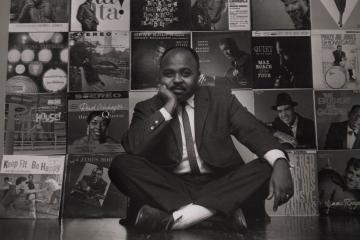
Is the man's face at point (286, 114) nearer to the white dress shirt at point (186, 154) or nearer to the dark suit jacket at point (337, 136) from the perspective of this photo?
the dark suit jacket at point (337, 136)

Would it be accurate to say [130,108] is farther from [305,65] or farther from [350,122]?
[350,122]

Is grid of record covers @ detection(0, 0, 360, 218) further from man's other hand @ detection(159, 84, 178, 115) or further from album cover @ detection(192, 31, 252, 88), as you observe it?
man's other hand @ detection(159, 84, 178, 115)

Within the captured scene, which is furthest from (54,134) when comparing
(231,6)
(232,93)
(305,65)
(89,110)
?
(305,65)

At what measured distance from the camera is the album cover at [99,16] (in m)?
2.91

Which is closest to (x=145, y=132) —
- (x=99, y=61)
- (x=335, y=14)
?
(x=99, y=61)

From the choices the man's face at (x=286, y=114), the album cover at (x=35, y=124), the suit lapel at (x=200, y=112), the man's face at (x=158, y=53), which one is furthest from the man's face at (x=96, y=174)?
the man's face at (x=286, y=114)

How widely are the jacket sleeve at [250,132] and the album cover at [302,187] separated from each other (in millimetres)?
272

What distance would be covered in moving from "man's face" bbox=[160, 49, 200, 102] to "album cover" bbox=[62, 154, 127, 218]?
0.63 m

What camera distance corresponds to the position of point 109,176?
8.84ft

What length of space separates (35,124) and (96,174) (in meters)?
0.54

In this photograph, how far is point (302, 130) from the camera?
9.30ft

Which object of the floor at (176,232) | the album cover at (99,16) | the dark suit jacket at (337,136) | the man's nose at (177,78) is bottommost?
the floor at (176,232)

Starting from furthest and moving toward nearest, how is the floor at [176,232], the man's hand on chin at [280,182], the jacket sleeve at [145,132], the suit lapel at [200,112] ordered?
1. the suit lapel at [200,112]
2. the jacket sleeve at [145,132]
3. the man's hand on chin at [280,182]
4. the floor at [176,232]

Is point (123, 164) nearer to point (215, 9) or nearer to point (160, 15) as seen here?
point (160, 15)
